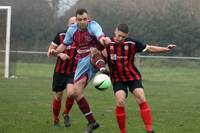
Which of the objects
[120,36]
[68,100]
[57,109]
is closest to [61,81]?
[68,100]

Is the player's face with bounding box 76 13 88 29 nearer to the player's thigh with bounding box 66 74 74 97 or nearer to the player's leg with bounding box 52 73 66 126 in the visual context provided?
the player's thigh with bounding box 66 74 74 97

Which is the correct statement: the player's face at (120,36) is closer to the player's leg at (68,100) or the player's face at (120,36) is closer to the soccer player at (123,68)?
the soccer player at (123,68)

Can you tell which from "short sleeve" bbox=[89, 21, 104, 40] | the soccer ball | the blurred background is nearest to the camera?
the soccer ball

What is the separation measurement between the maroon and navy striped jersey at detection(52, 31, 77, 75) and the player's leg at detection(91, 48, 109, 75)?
76cm

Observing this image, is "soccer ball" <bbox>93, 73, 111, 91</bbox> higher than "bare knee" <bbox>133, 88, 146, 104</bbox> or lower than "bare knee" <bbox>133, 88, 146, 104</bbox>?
higher

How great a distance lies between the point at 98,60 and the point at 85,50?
37cm

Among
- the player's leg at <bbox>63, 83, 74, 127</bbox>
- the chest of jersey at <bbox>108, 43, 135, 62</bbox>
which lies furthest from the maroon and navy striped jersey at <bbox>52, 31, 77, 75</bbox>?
the chest of jersey at <bbox>108, 43, 135, 62</bbox>

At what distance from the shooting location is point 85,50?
9.52m

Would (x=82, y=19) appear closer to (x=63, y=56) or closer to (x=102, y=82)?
(x=63, y=56)

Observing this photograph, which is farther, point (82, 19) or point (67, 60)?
point (67, 60)

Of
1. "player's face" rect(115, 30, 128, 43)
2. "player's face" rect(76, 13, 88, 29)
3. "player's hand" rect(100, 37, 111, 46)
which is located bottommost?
"player's hand" rect(100, 37, 111, 46)

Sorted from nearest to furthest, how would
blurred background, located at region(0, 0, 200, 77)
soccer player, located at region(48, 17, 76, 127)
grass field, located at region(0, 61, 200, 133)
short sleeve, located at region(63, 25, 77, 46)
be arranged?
short sleeve, located at region(63, 25, 77, 46) < grass field, located at region(0, 61, 200, 133) < soccer player, located at region(48, 17, 76, 127) < blurred background, located at region(0, 0, 200, 77)

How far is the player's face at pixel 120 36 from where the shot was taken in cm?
886

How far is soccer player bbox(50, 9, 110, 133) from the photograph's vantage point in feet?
30.1
